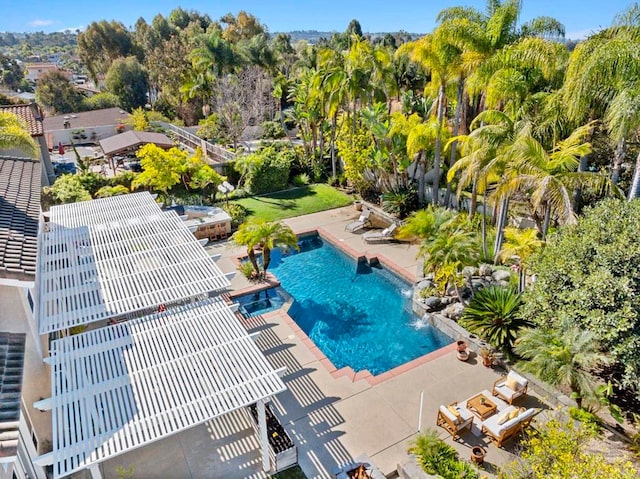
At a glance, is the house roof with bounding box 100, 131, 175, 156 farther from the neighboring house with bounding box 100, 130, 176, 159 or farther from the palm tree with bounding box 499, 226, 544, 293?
the palm tree with bounding box 499, 226, 544, 293

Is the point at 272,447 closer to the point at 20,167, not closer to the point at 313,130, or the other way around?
the point at 20,167

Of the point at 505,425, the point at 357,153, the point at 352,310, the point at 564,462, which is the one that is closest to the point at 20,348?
the point at 564,462

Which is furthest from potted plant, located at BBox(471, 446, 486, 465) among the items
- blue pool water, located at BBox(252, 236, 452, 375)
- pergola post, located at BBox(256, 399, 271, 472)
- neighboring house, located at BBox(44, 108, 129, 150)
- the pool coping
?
neighboring house, located at BBox(44, 108, 129, 150)

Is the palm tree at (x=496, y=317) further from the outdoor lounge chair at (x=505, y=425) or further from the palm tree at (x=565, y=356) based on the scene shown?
the outdoor lounge chair at (x=505, y=425)

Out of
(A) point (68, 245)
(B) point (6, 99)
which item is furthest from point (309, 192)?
(B) point (6, 99)

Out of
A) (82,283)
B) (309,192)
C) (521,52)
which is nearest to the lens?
(82,283)

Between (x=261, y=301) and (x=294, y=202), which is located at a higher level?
(x=294, y=202)

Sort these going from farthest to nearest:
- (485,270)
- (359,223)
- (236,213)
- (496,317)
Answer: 1. (236,213)
2. (359,223)
3. (485,270)
4. (496,317)

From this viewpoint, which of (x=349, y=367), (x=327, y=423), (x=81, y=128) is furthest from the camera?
(x=81, y=128)

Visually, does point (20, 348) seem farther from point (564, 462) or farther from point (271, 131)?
point (271, 131)
